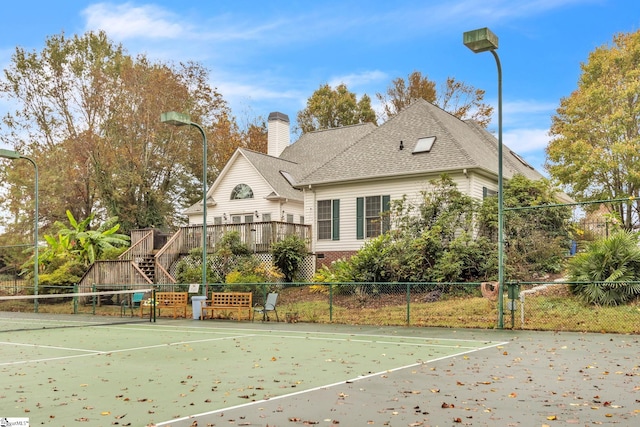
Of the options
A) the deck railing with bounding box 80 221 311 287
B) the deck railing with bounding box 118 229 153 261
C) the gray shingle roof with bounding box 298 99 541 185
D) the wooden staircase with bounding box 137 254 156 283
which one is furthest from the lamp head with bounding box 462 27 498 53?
the deck railing with bounding box 118 229 153 261

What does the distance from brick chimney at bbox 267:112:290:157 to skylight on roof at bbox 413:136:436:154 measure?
1372 centimetres

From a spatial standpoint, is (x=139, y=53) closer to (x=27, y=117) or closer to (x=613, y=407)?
(x=27, y=117)

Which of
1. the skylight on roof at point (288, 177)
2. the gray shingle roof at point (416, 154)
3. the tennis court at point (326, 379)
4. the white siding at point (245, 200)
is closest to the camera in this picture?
the tennis court at point (326, 379)

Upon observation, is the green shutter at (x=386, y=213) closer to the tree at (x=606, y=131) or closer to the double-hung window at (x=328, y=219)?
the double-hung window at (x=328, y=219)

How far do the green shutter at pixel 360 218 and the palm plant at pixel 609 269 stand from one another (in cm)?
1052

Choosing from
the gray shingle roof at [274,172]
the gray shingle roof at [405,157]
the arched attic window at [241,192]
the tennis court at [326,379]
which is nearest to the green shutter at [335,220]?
the gray shingle roof at [405,157]

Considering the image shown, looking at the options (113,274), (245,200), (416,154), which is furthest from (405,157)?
(113,274)

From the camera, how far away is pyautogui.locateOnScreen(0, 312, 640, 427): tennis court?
7258 millimetres

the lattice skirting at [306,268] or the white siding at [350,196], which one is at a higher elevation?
the white siding at [350,196]

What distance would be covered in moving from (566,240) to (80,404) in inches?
857

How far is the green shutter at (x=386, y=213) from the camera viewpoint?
90.5 ft

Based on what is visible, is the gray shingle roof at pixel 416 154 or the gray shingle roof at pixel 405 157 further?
the gray shingle roof at pixel 405 157

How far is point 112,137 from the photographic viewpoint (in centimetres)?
4084

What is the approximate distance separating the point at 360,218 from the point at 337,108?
28.1m
